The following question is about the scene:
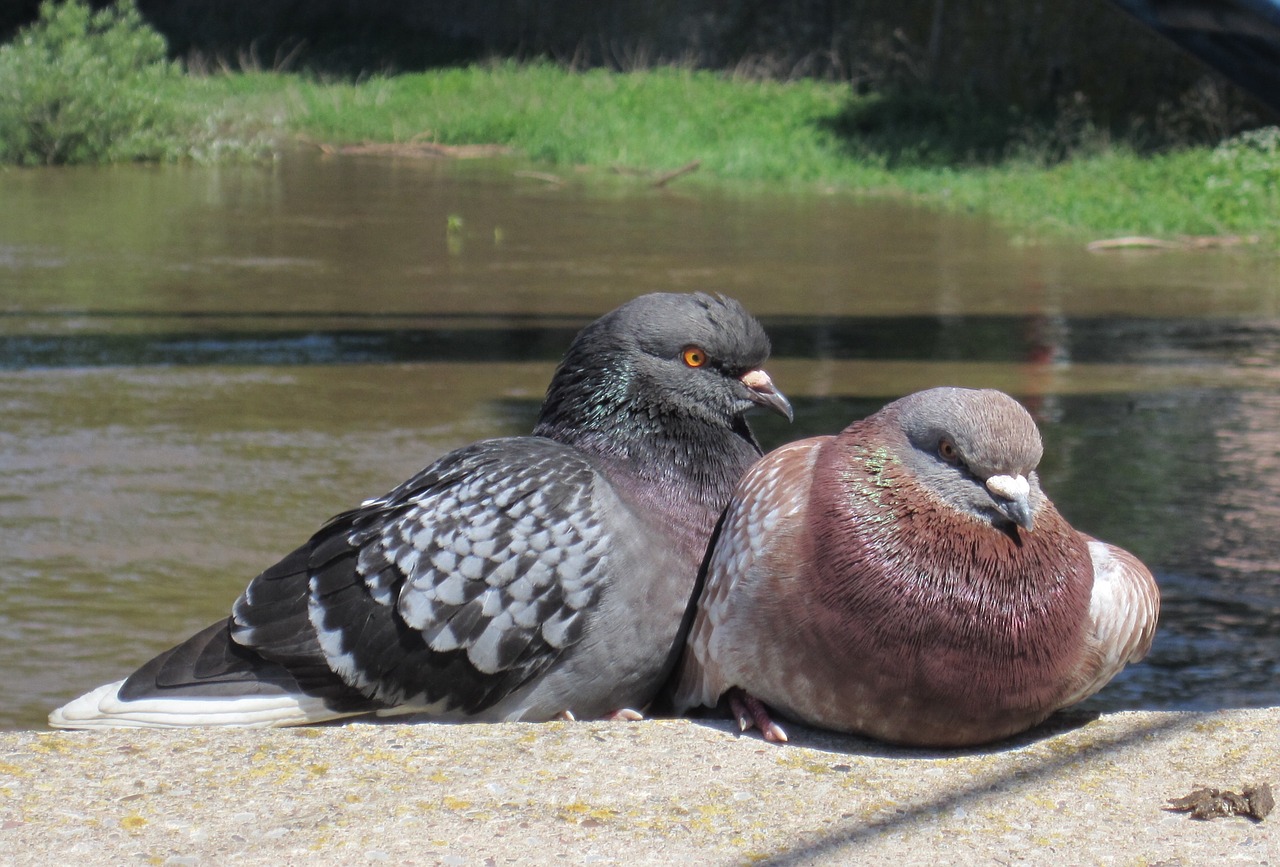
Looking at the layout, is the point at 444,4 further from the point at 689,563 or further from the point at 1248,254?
the point at 689,563

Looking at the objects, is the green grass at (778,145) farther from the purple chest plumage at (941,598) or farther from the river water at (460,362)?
the purple chest plumage at (941,598)

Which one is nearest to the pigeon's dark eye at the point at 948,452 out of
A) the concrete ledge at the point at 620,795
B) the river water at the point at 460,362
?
the concrete ledge at the point at 620,795

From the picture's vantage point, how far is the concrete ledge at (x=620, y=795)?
243 cm

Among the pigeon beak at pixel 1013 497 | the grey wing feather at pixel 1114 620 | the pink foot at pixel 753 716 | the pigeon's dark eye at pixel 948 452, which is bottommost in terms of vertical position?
the pink foot at pixel 753 716

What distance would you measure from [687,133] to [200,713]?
1455 cm

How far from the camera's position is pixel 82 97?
14.7 meters

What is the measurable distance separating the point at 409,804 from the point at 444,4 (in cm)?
2574

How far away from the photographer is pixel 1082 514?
542 centimetres

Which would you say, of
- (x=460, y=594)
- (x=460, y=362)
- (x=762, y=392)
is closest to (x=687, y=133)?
(x=460, y=362)

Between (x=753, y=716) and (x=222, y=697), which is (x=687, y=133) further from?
(x=753, y=716)

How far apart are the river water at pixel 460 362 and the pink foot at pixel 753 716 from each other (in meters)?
1.57

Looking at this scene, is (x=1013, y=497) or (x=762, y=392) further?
(x=762, y=392)

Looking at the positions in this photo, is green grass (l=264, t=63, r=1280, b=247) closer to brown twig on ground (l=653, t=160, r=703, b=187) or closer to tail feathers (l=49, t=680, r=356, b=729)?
brown twig on ground (l=653, t=160, r=703, b=187)

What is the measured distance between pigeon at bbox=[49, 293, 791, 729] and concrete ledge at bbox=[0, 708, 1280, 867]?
0.80 ft
